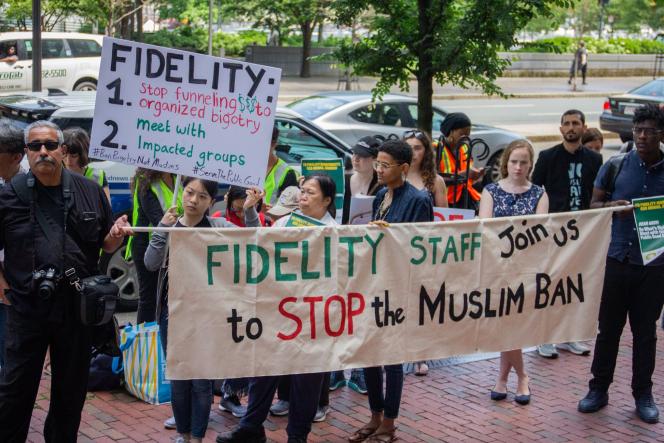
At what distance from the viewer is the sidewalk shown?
108 ft

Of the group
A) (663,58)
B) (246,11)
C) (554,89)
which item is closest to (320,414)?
(246,11)

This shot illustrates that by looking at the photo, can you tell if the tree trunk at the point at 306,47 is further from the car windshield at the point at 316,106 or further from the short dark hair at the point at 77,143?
the short dark hair at the point at 77,143

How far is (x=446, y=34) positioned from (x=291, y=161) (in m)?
2.11

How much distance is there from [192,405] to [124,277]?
3.54m

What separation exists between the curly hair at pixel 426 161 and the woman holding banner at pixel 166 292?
2.15 meters

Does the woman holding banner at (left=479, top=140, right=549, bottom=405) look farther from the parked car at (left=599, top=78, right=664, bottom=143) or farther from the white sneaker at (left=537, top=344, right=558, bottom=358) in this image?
the parked car at (left=599, top=78, right=664, bottom=143)

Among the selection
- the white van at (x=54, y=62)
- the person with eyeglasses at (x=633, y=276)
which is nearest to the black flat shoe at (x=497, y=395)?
the person with eyeglasses at (x=633, y=276)

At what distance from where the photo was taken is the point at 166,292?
5.66 meters

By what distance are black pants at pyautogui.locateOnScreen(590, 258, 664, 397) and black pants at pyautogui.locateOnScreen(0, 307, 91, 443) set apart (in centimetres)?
349

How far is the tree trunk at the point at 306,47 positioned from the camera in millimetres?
36969

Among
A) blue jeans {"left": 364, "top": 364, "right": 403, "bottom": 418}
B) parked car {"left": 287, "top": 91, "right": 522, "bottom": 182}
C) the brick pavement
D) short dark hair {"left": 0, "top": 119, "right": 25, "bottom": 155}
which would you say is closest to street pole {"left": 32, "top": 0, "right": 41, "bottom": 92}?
parked car {"left": 287, "top": 91, "right": 522, "bottom": 182}

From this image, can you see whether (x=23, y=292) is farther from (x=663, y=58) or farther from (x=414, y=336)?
(x=663, y=58)

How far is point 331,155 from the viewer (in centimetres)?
1070

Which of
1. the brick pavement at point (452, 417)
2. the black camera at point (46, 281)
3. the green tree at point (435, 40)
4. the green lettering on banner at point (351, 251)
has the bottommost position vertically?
the brick pavement at point (452, 417)
